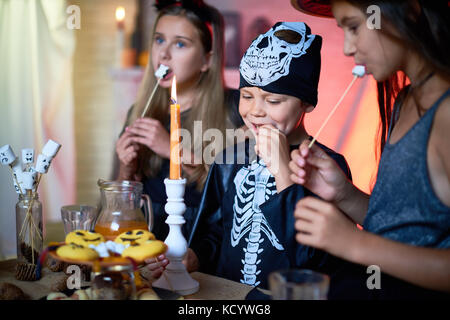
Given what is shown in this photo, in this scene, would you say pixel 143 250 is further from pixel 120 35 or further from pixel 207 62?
pixel 120 35

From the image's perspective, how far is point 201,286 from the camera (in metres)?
1.13

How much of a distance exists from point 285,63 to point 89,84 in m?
2.58

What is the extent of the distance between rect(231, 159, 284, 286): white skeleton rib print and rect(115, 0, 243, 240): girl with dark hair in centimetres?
68

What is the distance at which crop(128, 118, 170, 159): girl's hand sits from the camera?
215 centimetres

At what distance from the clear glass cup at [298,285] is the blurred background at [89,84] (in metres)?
2.39

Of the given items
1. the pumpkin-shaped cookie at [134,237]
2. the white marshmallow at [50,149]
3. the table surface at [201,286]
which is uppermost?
the white marshmallow at [50,149]

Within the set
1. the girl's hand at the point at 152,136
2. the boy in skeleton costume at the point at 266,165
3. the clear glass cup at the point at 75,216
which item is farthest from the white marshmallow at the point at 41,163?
the girl's hand at the point at 152,136

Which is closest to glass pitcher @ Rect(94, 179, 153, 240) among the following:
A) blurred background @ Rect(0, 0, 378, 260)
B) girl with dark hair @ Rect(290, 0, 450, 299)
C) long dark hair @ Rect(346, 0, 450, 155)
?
girl with dark hair @ Rect(290, 0, 450, 299)

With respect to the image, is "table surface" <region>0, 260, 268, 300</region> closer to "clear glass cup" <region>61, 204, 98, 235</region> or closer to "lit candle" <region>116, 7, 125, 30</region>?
"clear glass cup" <region>61, 204, 98, 235</region>

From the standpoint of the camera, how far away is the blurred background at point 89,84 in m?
3.02

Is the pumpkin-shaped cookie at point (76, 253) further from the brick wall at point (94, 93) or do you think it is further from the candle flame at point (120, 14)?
the candle flame at point (120, 14)

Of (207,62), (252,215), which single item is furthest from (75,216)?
(207,62)

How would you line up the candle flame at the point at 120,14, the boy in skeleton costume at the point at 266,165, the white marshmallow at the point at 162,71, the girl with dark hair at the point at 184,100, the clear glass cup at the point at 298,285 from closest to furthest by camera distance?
the clear glass cup at the point at 298,285 < the boy in skeleton costume at the point at 266,165 < the white marshmallow at the point at 162,71 < the girl with dark hair at the point at 184,100 < the candle flame at the point at 120,14

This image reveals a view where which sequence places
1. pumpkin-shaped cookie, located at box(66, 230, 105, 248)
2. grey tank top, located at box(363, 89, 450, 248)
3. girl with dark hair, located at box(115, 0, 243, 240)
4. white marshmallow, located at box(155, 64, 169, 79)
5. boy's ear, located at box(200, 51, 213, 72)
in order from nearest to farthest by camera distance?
pumpkin-shaped cookie, located at box(66, 230, 105, 248), grey tank top, located at box(363, 89, 450, 248), white marshmallow, located at box(155, 64, 169, 79), girl with dark hair, located at box(115, 0, 243, 240), boy's ear, located at box(200, 51, 213, 72)
